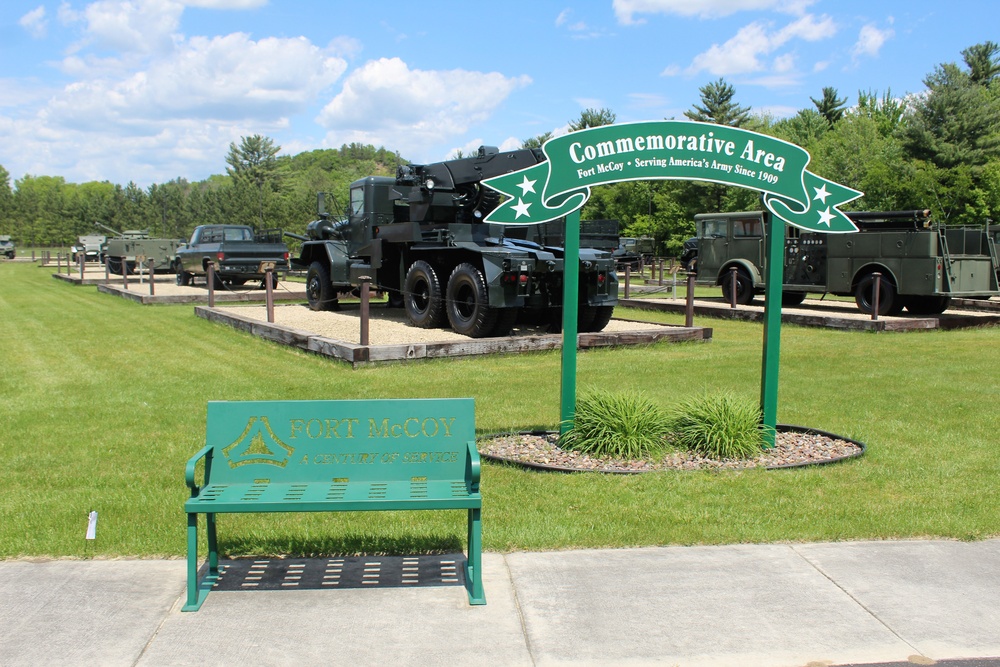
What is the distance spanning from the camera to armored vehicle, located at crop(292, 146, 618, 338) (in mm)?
13109

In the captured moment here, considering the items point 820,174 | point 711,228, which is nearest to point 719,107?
point 820,174

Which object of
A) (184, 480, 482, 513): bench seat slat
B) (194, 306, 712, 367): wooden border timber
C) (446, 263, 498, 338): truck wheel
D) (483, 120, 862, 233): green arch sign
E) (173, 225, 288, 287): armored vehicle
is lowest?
(184, 480, 482, 513): bench seat slat

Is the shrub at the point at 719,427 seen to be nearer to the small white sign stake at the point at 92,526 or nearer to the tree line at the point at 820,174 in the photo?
the small white sign stake at the point at 92,526

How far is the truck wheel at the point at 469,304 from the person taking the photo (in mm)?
13109

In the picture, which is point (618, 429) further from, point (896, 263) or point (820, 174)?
point (820, 174)

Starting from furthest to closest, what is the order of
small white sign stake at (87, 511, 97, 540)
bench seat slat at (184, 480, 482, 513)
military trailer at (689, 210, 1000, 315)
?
military trailer at (689, 210, 1000, 315) < small white sign stake at (87, 511, 97, 540) < bench seat slat at (184, 480, 482, 513)

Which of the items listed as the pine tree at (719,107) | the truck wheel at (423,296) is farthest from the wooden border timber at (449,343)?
the pine tree at (719,107)

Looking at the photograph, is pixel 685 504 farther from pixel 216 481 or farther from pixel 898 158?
pixel 898 158

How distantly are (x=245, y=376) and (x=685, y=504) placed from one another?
664 cm

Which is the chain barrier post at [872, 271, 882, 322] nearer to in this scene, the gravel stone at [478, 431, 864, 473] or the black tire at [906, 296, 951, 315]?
the black tire at [906, 296, 951, 315]

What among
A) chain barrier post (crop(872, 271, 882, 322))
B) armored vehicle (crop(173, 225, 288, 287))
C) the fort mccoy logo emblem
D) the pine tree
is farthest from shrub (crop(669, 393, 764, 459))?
the pine tree

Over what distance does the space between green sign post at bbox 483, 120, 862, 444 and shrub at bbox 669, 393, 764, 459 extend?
0.20 m

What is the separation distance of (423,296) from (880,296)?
8799mm

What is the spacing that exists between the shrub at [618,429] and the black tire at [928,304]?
12.9 m
